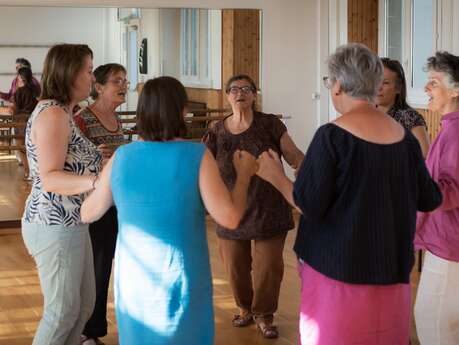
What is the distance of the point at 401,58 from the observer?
809 cm

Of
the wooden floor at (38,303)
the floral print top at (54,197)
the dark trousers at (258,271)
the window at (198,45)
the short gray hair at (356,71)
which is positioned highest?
the window at (198,45)

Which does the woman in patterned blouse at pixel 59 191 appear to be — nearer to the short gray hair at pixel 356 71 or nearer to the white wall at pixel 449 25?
the short gray hair at pixel 356 71

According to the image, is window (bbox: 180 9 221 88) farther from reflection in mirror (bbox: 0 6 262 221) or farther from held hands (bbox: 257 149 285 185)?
held hands (bbox: 257 149 285 185)

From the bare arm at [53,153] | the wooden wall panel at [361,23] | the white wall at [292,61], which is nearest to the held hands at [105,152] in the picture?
the bare arm at [53,153]

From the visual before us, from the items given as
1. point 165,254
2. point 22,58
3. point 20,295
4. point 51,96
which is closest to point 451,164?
point 165,254

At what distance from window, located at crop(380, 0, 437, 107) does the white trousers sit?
14.2 feet

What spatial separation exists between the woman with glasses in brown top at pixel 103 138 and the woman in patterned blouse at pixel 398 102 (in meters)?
1.37

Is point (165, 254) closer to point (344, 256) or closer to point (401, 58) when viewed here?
point (344, 256)

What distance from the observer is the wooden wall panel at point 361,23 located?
8.59m

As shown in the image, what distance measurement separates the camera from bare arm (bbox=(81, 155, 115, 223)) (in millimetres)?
2713

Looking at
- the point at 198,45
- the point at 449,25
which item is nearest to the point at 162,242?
the point at 449,25

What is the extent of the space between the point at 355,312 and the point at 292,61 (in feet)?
21.5

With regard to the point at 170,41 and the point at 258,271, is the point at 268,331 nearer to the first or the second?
the point at 258,271

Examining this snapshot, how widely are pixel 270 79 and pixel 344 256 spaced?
6443 millimetres
